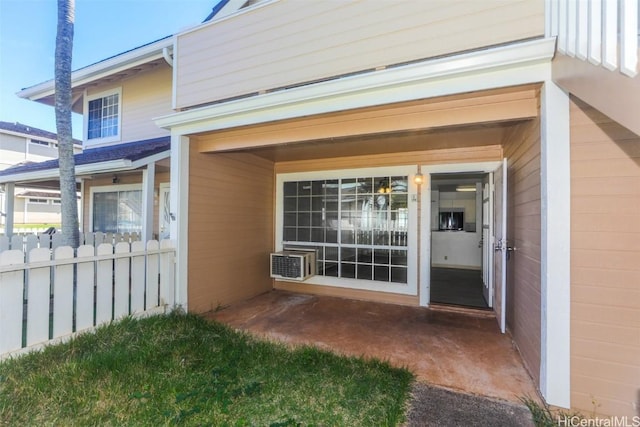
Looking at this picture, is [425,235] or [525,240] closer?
[525,240]

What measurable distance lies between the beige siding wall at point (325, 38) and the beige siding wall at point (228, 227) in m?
1.16

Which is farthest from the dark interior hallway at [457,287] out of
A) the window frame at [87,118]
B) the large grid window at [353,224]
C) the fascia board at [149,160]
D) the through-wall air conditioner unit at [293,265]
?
the window frame at [87,118]

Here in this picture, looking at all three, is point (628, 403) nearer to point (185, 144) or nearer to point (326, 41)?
point (326, 41)

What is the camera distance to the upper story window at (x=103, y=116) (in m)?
7.44

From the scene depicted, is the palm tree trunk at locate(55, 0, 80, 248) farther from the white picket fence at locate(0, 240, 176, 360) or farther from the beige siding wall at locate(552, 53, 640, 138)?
the beige siding wall at locate(552, 53, 640, 138)

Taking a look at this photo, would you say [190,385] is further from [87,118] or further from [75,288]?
[87,118]

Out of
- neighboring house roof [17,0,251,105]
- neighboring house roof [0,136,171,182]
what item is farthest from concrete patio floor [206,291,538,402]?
neighboring house roof [17,0,251,105]

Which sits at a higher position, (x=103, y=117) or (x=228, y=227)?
(x=103, y=117)

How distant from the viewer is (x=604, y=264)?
7.00 ft

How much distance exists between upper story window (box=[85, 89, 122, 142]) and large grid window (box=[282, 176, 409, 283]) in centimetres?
515

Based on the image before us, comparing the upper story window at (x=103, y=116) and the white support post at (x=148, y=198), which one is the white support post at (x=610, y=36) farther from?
the upper story window at (x=103, y=116)

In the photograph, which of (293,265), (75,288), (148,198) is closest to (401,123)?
(293,265)

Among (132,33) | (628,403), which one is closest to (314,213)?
(628,403)

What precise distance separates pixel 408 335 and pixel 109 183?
7.94 m
